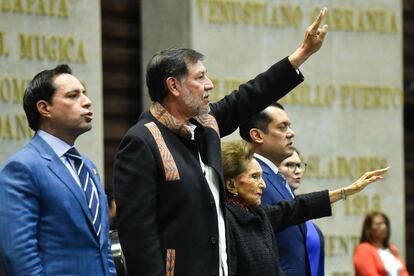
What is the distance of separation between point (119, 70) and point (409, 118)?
3738 millimetres

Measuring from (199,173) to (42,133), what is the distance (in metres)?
0.74

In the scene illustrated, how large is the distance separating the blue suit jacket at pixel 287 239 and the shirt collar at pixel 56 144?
1.80 m

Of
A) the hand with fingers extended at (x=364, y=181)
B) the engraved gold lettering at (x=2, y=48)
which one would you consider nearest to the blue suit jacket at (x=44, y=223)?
the hand with fingers extended at (x=364, y=181)

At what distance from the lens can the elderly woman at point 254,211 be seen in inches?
237

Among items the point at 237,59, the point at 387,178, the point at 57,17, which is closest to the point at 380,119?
the point at 387,178

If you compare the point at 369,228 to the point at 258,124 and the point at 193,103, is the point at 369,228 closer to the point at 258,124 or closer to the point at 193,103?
the point at 258,124

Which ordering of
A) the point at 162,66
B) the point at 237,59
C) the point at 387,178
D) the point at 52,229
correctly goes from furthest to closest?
→ the point at 387,178 < the point at 237,59 < the point at 162,66 < the point at 52,229

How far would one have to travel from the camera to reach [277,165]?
7273mm

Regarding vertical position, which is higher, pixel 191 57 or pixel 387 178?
pixel 191 57

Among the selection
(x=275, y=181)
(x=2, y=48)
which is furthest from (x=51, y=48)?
(x=275, y=181)

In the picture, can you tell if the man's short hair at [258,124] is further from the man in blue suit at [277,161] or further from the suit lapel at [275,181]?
the suit lapel at [275,181]

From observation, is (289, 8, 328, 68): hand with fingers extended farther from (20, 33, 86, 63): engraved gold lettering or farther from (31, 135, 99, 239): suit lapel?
(20, 33, 86, 63): engraved gold lettering

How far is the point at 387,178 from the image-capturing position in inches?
511

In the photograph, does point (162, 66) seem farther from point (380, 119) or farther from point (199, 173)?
point (380, 119)
